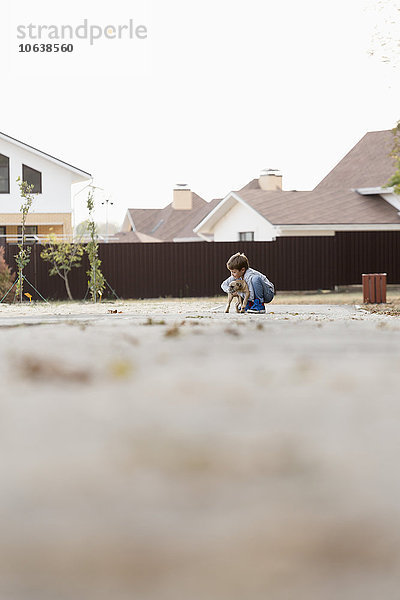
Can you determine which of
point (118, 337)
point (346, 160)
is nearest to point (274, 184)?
point (346, 160)

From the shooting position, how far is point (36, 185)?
3803 cm

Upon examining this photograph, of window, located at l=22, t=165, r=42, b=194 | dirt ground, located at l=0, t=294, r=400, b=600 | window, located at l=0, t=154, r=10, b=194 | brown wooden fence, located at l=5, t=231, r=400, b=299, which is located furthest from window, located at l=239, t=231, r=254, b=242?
dirt ground, located at l=0, t=294, r=400, b=600

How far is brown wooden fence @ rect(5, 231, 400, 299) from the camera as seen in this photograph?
26594 millimetres

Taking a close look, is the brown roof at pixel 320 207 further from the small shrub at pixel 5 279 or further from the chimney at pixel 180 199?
the chimney at pixel 180 199

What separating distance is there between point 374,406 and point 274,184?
49656 mm

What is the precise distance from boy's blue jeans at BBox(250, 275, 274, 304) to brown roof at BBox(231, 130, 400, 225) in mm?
15688

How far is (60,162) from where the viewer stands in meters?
37.5

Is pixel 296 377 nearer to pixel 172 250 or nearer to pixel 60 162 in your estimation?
pixel 172 250

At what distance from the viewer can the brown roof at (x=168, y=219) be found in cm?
5919

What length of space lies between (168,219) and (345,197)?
30.2 metres

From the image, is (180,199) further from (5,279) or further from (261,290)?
(261,290)

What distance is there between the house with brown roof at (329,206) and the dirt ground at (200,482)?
24974 mm

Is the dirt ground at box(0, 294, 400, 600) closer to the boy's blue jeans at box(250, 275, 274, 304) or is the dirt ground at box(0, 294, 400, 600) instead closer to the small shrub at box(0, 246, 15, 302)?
the boy's blue jeans at box(250, 275, 274, 304)

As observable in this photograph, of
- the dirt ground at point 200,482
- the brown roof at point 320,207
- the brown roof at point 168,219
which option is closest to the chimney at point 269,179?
the brown roof at point 168,219
